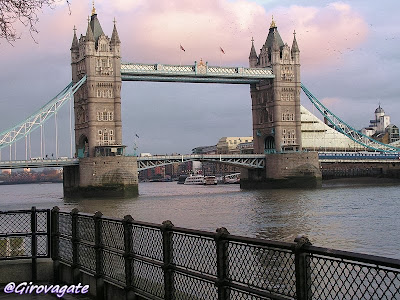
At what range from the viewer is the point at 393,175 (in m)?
91.9

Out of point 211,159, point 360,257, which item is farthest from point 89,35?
point 360,257

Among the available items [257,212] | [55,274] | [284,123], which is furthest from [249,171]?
[55,274]

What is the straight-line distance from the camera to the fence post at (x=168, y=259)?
22.9ft

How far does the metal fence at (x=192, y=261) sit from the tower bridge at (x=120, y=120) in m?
49.7

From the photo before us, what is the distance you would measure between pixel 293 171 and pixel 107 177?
21.6 m

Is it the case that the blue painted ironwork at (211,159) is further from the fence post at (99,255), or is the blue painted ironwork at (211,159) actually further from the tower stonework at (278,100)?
the fence post at (99,255)

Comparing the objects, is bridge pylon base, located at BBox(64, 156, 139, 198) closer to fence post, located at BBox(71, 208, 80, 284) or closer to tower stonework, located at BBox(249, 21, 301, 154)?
tower stonework, located at BBox(249, 21, 301, 154)

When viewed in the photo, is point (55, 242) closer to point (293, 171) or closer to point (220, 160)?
point (220, 160)

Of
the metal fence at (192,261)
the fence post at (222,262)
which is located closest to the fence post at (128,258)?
the metal fence at (192,261)

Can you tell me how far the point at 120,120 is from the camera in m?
66.0

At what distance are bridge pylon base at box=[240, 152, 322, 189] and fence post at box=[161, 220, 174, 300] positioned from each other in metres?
64.5

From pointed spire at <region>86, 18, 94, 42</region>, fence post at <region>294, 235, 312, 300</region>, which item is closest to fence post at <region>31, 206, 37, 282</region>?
fence post at <region>294, 235, 312, 300</region>

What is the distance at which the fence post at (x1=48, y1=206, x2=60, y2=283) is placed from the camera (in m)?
10.0

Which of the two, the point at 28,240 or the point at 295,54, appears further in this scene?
the point at 295,54
